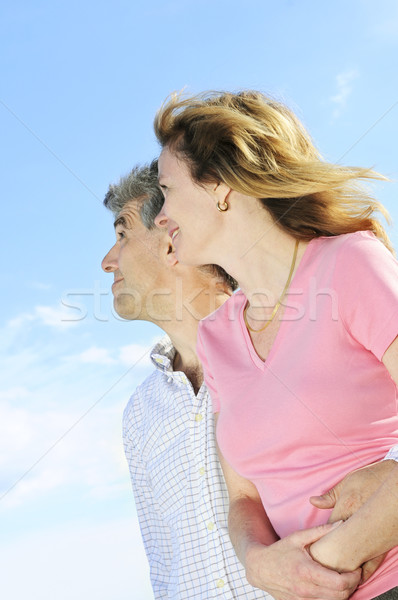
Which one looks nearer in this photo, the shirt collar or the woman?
the woman

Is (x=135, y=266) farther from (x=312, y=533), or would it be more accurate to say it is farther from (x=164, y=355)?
(x=312, y=533)

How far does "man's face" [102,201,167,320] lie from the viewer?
3.60m

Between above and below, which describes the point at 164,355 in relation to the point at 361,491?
below

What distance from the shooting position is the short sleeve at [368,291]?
1.71 meters

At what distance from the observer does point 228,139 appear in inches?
88.5

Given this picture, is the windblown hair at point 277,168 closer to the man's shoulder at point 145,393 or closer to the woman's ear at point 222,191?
the woman's ear at point 222,191

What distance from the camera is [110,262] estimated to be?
3.83 meters

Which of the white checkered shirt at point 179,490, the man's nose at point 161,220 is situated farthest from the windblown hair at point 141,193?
the white checkered shirt at point 179,490

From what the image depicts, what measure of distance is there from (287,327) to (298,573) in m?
0.70

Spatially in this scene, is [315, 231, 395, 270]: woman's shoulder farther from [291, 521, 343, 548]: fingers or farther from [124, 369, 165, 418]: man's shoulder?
[124, 369, 165, 418]: man's shoulder

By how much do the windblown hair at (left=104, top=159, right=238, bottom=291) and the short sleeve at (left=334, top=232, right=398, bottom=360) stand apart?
6.49ft

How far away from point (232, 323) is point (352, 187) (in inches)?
24.7

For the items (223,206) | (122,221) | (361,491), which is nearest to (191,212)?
(223,206)

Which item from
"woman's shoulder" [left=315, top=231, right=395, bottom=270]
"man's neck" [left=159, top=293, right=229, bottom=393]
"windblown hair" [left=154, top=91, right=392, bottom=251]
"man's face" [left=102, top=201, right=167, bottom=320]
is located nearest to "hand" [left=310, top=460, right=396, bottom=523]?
"woman's shoulder" [left=315, top=231, right=395, bottom=270]
